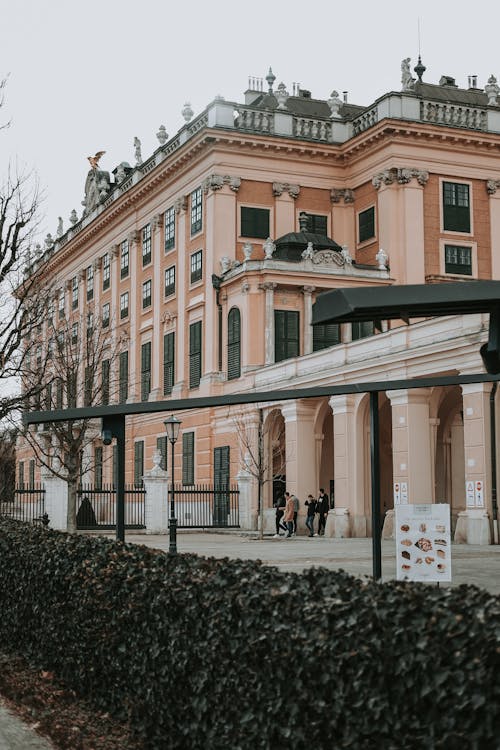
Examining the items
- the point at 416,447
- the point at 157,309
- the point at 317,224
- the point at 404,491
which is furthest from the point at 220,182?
the point at 404,491

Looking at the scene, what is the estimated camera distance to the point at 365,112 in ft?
164

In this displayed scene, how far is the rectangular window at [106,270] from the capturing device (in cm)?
6316

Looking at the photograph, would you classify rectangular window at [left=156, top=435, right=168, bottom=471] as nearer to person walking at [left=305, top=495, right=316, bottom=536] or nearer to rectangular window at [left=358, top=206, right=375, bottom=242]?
rectangular window at [left=358, top=206, right=375, bottom=242]

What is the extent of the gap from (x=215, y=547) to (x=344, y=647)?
1028 inches

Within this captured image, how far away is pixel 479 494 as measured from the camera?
103 ft

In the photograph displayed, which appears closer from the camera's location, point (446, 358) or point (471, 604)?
point (471, 604)

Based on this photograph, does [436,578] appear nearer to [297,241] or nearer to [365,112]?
[297,241]

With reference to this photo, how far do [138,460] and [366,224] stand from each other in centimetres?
1775

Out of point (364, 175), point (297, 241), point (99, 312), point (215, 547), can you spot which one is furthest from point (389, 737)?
point (99, 312)

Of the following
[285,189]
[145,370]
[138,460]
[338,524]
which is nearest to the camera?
[338,524]

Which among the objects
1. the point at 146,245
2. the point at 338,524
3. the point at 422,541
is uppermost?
the point at 146,245

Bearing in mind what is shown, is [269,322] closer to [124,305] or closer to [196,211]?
[196,211]

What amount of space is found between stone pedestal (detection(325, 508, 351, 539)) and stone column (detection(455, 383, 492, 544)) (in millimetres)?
6517

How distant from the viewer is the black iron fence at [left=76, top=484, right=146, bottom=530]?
44188mm
